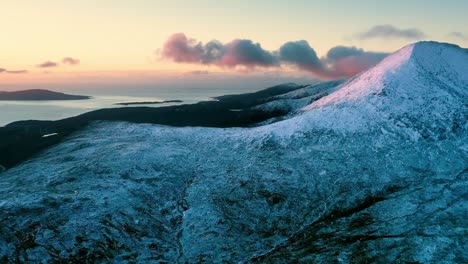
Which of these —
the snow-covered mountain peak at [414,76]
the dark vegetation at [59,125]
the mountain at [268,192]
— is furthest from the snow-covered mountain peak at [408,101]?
the dark vegetation at [59,125]

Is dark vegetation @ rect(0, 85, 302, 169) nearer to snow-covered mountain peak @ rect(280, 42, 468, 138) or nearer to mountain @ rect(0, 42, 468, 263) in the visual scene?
mountain @ rect(0, 42, 468, 263)

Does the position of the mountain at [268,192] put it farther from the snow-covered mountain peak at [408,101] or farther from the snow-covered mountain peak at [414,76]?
the snow-covered mountain peak at [414,76]

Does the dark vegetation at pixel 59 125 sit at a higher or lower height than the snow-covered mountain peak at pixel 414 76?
lower

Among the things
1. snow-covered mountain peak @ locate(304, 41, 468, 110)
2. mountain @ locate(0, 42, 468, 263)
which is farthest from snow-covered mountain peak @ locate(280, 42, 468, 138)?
mountain @ locate(0, 42, 468, 263)

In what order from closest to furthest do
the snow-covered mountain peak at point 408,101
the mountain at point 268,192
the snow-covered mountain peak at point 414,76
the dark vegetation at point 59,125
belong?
the mountain at point 268,192 → the snow-covered mountain peak at point 408,101 → the snow-covered mountain peak at point 414,76 → the dark vegetation at point 59,125

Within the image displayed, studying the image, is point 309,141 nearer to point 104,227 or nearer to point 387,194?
point 387,194

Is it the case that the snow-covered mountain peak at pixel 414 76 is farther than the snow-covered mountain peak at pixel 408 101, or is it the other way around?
the snow-covered mountain peak at pixel 414 76
